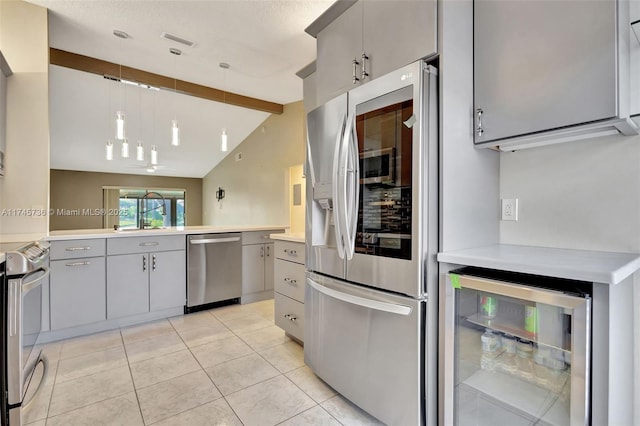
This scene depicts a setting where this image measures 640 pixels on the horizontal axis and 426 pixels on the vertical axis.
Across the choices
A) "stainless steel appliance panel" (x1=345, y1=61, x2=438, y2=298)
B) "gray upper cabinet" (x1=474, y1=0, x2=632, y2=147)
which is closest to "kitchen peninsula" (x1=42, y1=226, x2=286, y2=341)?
"stainless steel appliance panel" (x1=345, y1=61, x2=438, y2=298)

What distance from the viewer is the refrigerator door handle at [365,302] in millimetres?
1470

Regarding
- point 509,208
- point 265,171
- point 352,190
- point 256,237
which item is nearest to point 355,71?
point 352,190

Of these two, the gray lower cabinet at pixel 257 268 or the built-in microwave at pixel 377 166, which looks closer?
the built-in microwave at pixel 377 166

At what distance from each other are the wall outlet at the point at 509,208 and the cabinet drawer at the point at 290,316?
1.63 metres

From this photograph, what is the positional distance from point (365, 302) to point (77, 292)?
271cm

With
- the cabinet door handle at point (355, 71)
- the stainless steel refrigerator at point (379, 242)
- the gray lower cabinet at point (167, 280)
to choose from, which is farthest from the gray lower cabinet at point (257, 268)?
the cabinet door handle at point (355, 71)

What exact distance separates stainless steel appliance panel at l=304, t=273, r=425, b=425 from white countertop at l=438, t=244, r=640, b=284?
0.31 metres

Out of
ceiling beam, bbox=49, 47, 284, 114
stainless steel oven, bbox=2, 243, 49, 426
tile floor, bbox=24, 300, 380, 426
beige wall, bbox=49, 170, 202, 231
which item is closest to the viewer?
stainless steel oven, bbox=2, 243, 49, 426

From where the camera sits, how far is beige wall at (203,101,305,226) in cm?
537

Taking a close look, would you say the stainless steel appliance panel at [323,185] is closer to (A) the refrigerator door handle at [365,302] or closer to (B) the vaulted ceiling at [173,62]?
(A) the refrigerator door handle at [365,302]

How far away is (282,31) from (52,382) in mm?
3357

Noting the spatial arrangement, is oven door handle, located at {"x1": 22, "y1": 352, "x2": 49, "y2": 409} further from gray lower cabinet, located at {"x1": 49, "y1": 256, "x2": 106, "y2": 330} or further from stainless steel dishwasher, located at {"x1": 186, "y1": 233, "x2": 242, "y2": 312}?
stainless steel dishwasher, located at {"x1": 186, "y1": 233, "x2": 242, "y2": 312}

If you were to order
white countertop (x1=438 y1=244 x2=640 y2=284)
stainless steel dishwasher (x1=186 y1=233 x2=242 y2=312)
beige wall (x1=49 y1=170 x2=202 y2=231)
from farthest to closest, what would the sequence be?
beige wall (x1=49 y1=170 x2=202 y2=231) → stainless steel dishwasher (x1=186 y1=233 x2=242 y2=312) → white countertop (x1=438 y1=244 x2=640 y2=284)

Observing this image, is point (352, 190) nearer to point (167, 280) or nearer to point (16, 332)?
point (16, 332)
